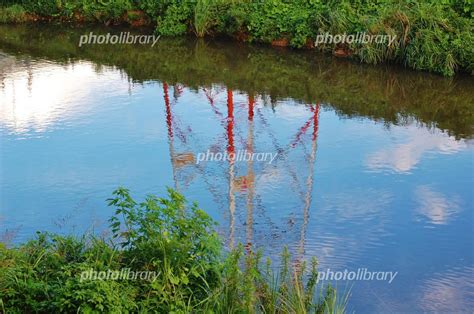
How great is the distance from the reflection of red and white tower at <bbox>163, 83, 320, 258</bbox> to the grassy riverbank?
2.74m

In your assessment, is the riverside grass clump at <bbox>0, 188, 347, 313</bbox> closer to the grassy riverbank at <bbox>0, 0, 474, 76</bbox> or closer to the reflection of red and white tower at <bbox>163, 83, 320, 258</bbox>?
the reflection of red and white tower at <bbox>163, 83, 320, 258</bbox>

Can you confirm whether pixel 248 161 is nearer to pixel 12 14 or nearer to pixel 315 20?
pixel 315 20

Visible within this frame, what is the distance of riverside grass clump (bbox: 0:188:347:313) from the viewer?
259 inches

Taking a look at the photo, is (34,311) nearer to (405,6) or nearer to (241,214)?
(241,214)

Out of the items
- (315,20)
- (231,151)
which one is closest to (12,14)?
(315,20)

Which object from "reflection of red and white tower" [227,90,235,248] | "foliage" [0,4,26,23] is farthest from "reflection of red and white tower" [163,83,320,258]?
"foliage" [0,4,26,23]

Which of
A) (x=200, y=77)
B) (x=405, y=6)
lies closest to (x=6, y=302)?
(x=200, y=77)

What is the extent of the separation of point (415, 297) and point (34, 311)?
12.2 ft

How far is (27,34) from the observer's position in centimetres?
1970

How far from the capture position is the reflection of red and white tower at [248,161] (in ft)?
32.0

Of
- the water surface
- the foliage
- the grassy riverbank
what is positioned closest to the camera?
the water surface

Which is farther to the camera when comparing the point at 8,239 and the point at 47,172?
the point at 47,172

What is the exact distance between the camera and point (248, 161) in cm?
1158

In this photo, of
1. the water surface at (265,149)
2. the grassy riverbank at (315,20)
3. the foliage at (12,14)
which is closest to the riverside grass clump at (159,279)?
the water surface at (265,149)
